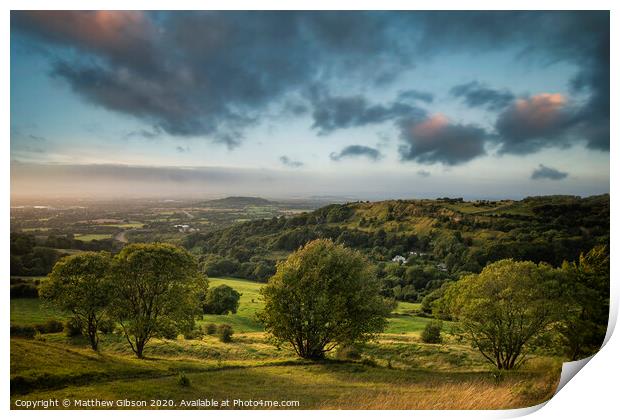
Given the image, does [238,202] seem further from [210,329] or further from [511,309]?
[511,309]

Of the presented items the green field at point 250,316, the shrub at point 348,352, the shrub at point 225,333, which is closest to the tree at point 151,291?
the green field at point 250,316

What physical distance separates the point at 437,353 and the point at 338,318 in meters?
3.38

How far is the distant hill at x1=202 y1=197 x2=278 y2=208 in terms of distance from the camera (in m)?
14.2

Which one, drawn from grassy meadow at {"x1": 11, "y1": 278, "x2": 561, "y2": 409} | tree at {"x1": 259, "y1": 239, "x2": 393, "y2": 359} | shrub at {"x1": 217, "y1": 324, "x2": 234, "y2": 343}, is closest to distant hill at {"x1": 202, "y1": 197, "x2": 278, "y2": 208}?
tree at {"x1": 259, "y1": 239, "x2": 393, "y2": 359}

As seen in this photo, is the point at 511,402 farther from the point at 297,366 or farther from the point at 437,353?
the point at 297,366

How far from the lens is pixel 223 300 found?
15602 mm

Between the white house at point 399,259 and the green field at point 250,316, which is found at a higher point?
→ the white house at point 399,259

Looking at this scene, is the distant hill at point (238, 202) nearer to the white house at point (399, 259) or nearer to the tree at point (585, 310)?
the white house at point (399, 259)

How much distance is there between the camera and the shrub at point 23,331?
9923 mm

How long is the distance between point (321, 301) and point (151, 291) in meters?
5.26

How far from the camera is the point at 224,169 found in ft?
41.9

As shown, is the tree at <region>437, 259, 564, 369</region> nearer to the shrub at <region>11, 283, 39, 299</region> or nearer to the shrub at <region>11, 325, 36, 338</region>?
the shrub at <region>11, 325, 36, 338</region>

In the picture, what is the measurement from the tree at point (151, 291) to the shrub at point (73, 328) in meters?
1.21

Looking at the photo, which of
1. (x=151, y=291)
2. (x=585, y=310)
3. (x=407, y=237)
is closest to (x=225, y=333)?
(x=151, y=291)
